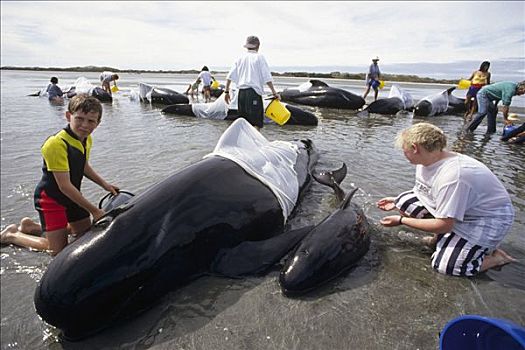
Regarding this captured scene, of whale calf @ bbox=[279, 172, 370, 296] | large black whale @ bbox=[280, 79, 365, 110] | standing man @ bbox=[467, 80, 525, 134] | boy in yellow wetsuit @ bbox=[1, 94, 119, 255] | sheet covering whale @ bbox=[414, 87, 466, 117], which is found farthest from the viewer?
large black whale @ bbox=[280, 79, 365, 110]

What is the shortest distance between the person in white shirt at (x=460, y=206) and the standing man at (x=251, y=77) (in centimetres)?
515

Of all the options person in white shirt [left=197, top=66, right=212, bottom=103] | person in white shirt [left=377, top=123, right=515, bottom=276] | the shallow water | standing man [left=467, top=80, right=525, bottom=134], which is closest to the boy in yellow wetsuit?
the shallow water

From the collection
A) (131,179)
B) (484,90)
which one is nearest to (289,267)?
(131,179)

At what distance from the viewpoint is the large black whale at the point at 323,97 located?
58.2 ft

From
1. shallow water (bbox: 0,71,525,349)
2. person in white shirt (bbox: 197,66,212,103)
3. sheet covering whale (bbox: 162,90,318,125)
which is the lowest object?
shallow water (bbox: 0,71,525,349)

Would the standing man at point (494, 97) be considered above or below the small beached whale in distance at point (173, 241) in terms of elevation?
above

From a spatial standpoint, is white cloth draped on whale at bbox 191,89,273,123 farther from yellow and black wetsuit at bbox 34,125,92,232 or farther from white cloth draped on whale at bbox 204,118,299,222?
yellow and black wetsuit at bbox 34,125,92,232

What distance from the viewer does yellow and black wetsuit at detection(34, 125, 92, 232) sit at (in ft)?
12.4

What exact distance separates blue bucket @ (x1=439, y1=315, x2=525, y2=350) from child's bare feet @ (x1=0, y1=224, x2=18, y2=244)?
4664 millimetres

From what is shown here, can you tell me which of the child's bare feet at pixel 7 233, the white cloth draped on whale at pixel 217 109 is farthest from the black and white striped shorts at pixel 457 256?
the white cloth draped on whale at pixel 217 109

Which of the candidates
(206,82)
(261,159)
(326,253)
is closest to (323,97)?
(206,82)

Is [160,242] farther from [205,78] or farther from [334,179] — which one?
[205,78]

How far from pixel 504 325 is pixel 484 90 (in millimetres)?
11538

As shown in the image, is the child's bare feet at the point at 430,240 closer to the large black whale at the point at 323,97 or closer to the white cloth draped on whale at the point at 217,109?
the white cloth draped on whale at the point at 217,109
